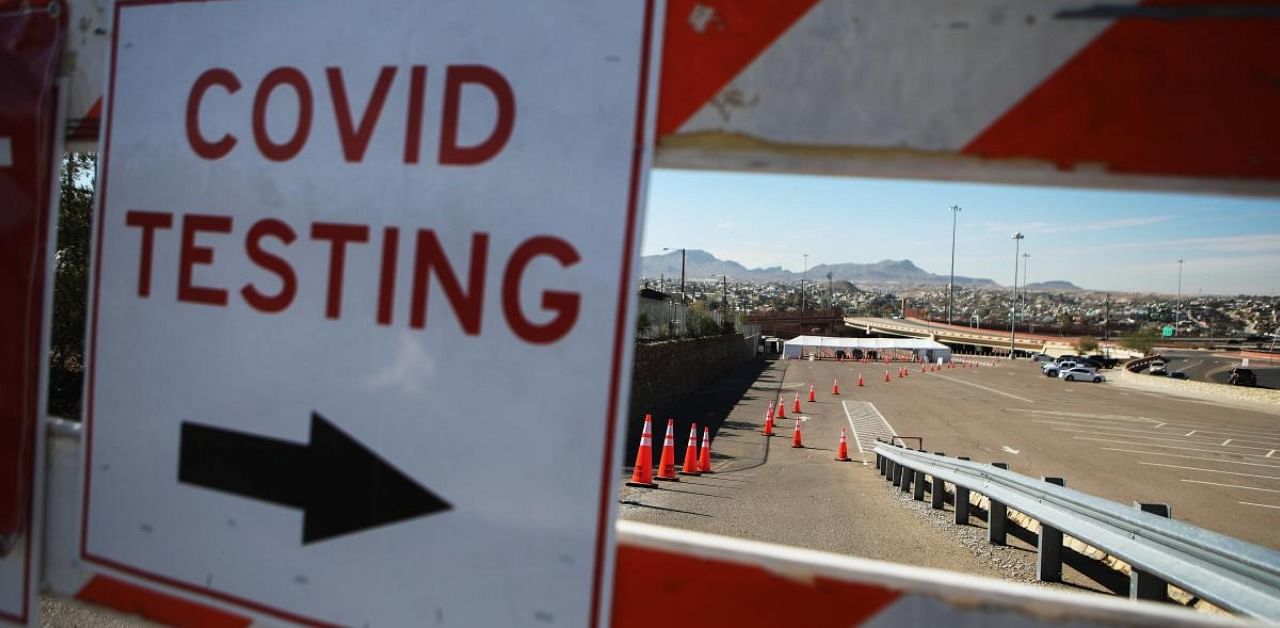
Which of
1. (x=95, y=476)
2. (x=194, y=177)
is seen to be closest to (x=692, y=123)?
(x=194, y=177)

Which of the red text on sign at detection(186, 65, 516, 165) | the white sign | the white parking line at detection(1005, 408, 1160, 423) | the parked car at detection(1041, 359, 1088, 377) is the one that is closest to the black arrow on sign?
the white sign

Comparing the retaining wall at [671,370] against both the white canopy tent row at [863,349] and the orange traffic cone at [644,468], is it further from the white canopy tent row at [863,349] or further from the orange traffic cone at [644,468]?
the white canopy tent row at [863,349]

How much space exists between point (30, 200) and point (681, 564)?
1.76 meters

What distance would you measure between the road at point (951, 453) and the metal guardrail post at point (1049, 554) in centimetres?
55

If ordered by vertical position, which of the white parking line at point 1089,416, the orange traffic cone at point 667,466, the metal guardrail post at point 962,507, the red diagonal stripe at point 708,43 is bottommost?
the white parking line at point 1089,416

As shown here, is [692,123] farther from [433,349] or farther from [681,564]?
[681,564]

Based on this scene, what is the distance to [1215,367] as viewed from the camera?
67.2m

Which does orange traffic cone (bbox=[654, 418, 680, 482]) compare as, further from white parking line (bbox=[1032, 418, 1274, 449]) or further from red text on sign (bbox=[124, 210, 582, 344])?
white parking line (bbox=[1032, 418, 1274, 449])

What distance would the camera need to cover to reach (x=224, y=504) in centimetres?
165

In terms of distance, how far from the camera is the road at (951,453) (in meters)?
8.09

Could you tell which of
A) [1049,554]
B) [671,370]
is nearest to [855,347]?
[671,370]

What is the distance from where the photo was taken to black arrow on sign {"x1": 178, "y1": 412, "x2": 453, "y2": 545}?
58.9 inches

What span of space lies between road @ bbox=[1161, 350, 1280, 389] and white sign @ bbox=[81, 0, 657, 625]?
5650cm

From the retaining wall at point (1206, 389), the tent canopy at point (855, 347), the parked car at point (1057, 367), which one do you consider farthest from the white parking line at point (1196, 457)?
the tent canopy at point (855, 347)
